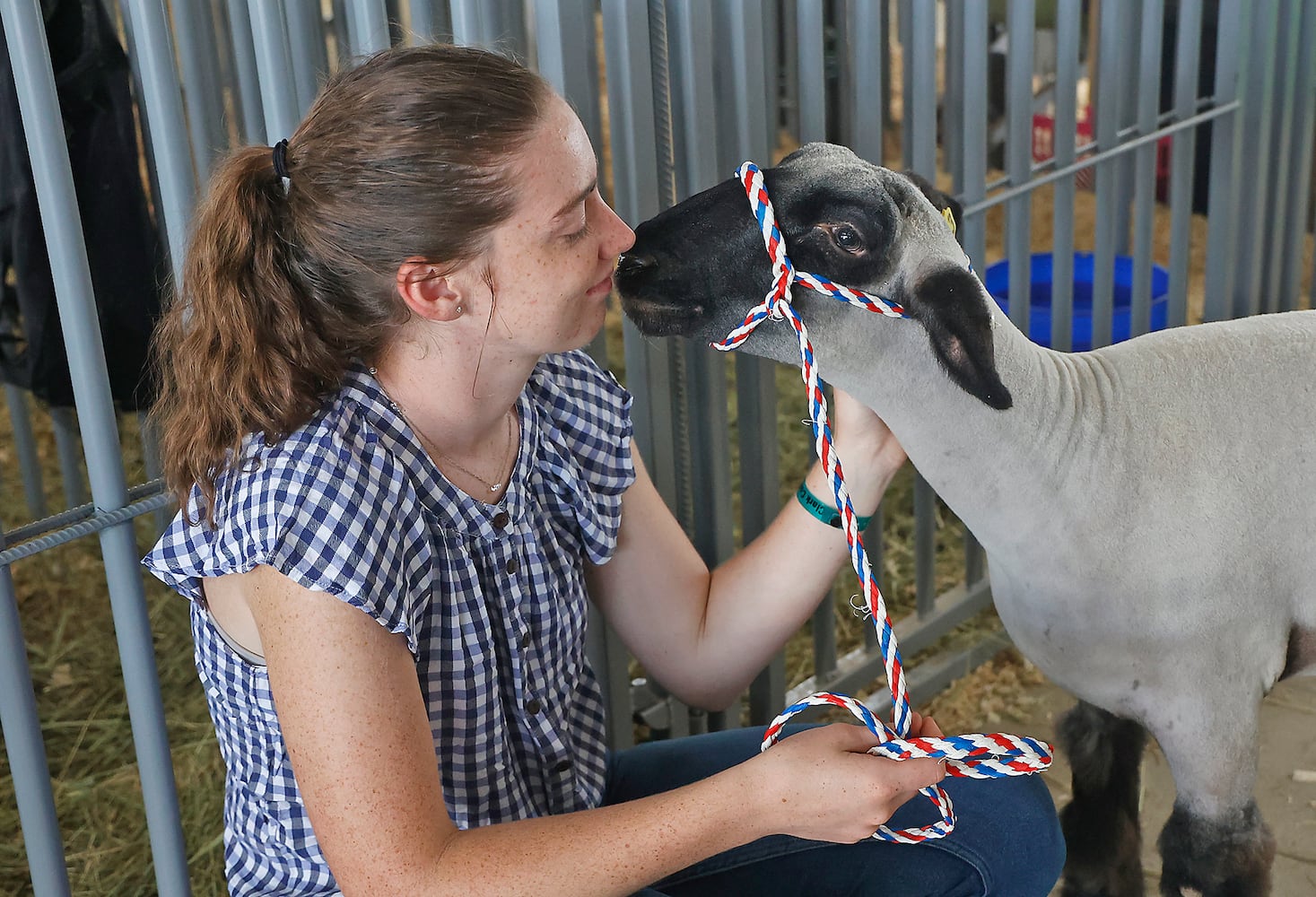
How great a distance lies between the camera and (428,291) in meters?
1.25

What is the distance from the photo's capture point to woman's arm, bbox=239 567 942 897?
1.17m

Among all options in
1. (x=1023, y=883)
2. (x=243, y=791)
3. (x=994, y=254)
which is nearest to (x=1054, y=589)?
(x=1023, y=883)

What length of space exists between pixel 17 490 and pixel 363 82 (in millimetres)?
2396

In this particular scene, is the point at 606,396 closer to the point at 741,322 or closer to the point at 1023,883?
the point at 741,322

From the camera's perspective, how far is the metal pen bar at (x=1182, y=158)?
278 cm

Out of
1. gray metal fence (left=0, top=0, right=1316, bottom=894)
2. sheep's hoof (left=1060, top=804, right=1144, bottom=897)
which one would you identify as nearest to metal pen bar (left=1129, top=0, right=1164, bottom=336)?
gray metal fence (left=0, top=0, right=1316, bottom=894)

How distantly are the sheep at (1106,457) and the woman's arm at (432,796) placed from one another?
462 mm

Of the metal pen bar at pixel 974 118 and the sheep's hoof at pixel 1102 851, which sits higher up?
the metal pen bar at pixel 974 118

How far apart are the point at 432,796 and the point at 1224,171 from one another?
2488 millimetres

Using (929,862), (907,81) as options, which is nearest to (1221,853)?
(929,862)

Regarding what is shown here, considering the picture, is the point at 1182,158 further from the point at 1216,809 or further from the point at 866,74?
the point at 1216,809

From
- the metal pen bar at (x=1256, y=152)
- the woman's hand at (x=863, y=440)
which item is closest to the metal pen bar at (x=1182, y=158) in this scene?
the metal pen bar at (x=1256, y=152)

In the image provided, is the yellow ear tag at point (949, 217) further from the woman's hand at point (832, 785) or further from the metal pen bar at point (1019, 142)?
the metal pen bar at point (1019, 142)

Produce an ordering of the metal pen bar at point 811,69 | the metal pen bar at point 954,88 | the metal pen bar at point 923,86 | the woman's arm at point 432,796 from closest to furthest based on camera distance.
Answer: the woman's arm at point 432,796
the metal pen bar at point 811,69
the metal pen bar at point 923,86
the metal pen bar at point 954,88
